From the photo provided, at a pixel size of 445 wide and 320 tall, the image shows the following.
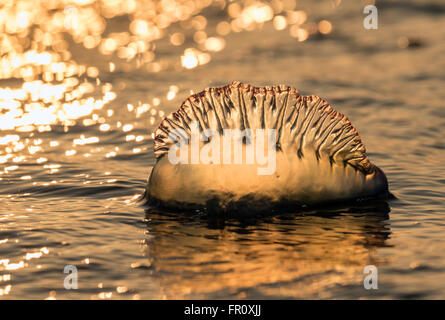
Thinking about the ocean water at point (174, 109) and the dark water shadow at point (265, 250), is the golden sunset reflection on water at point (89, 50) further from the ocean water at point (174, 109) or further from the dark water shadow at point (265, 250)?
the dark water shadow at point (265, 250)

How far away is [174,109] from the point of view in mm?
7797

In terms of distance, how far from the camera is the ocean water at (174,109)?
179 inches

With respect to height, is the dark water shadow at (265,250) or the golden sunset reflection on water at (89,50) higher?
the golden sunset reflection on water at (89,50)

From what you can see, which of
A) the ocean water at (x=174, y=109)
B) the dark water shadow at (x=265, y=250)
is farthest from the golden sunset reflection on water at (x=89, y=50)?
the dark water shadow at (x=265, y=250)

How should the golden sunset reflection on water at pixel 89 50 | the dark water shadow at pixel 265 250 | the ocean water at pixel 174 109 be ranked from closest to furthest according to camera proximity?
the dark water shadow at pixel 265 250 → the ocean water at pixel 174 109 → the golden sunset reflection on water at pixel 89 50

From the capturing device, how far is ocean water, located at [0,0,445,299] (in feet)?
14.9

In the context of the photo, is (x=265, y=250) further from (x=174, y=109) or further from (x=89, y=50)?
(x=89, y=50)

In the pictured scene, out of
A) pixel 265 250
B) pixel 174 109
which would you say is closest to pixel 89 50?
pixel 174 109

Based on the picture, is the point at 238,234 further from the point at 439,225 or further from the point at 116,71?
the point at 116,71

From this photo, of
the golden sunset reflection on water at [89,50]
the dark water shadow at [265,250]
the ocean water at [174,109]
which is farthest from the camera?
the golden sunset reflection on water at [89,50]

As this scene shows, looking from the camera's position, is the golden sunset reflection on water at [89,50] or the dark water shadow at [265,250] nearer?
the dark water shadow at [265,250]

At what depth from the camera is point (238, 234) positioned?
5.13 m

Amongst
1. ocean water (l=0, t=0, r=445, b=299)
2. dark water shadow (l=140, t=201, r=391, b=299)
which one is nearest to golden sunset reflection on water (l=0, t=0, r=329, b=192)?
ocean water (l=0, t=0, r=445, b=299)
